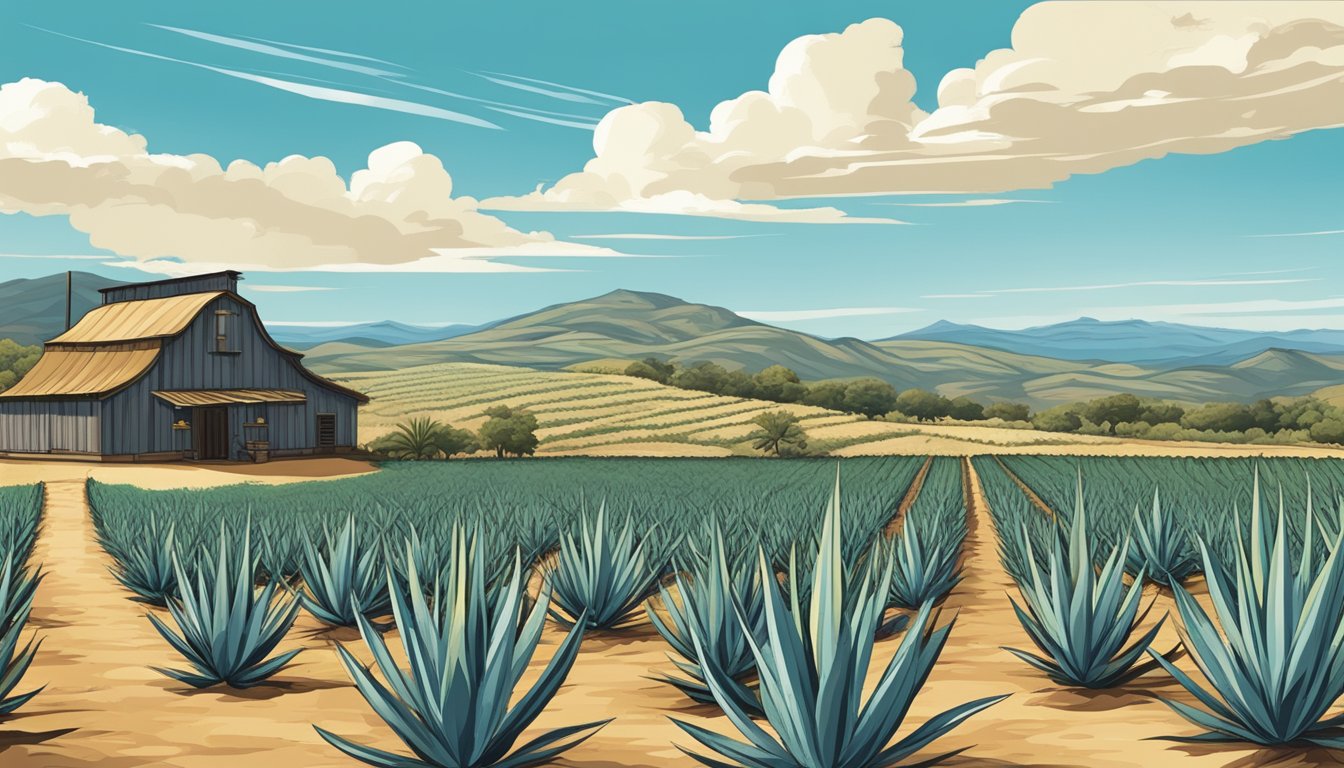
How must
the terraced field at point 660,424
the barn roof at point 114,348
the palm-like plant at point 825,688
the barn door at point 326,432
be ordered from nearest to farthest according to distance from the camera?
the palm-like plant at point 825,688, the barn roof at point 114,348, the barn door at point 326,432, the terraced field at point 660,424

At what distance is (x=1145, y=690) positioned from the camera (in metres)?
6.64

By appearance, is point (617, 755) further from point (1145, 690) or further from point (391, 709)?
point (1145, 690)

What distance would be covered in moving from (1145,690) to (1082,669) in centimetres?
43

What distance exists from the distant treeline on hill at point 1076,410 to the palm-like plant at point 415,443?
37090 mm

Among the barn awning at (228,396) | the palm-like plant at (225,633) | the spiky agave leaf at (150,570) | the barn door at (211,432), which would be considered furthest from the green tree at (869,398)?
the palm-like plant at (225,633)

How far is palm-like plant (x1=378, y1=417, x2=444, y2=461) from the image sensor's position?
42.3m

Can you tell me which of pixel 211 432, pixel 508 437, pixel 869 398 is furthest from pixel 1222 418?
pixel 211 432

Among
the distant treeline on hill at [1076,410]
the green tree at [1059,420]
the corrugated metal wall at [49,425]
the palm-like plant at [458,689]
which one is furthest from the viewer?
the green tree at [1059,420]

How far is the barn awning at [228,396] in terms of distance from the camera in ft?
119

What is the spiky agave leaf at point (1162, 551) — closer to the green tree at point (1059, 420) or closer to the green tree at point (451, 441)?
the green tree at point (451, 441)

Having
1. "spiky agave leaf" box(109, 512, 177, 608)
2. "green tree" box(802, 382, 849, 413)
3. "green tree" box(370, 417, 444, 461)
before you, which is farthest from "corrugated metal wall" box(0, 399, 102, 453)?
"green tree" box(802, 382, 849, 413)

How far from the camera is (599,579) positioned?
341 inches

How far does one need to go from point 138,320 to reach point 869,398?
166 feet

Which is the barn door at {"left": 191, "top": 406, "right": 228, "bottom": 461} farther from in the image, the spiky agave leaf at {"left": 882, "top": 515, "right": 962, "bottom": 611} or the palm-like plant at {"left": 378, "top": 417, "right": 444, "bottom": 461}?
the spiky agave leaf at {"left": 882, "top": 515, "right": 962, "bottom": 611}
